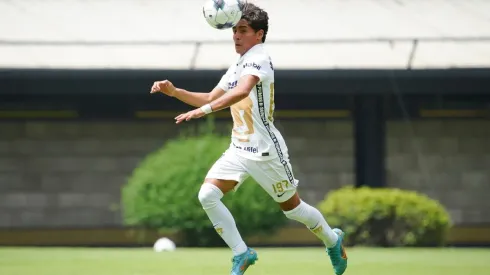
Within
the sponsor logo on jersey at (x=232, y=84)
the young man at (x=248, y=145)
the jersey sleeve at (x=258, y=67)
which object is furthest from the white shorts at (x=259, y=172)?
the jersey sleeve at (x=258, y=67)

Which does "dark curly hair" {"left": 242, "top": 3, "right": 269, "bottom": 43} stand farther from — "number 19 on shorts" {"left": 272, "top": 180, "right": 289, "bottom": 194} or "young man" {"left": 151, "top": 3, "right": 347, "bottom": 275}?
"number 19 on shorts" {"left": 272, "top": 180, "right": 289, "bottom": 194}

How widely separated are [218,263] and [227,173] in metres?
3.85

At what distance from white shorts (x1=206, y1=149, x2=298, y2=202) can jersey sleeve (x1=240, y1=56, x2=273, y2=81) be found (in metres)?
0.75

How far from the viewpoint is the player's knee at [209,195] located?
1122 cm

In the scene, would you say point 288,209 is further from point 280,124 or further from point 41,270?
point 280,124

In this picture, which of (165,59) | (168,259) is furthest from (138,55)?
(168,259)

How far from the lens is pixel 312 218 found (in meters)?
11.9

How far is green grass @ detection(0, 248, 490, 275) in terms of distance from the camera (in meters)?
13.4

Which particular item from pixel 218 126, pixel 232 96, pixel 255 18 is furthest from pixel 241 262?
pixel 218 126

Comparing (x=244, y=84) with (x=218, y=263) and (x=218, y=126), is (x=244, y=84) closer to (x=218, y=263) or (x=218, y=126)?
(x=218, y=263)

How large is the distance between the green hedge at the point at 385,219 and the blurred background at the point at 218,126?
3.32 meters

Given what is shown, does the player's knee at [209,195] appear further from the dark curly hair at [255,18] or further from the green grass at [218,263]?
the green grass at [218,263]

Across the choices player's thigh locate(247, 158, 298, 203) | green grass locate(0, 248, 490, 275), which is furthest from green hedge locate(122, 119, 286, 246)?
player's thigh locate(247, 158, 298, 203)

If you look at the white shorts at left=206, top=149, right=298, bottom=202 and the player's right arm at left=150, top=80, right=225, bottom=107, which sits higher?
the player's right arm at left=150, top=80, right=225, bottom=107
